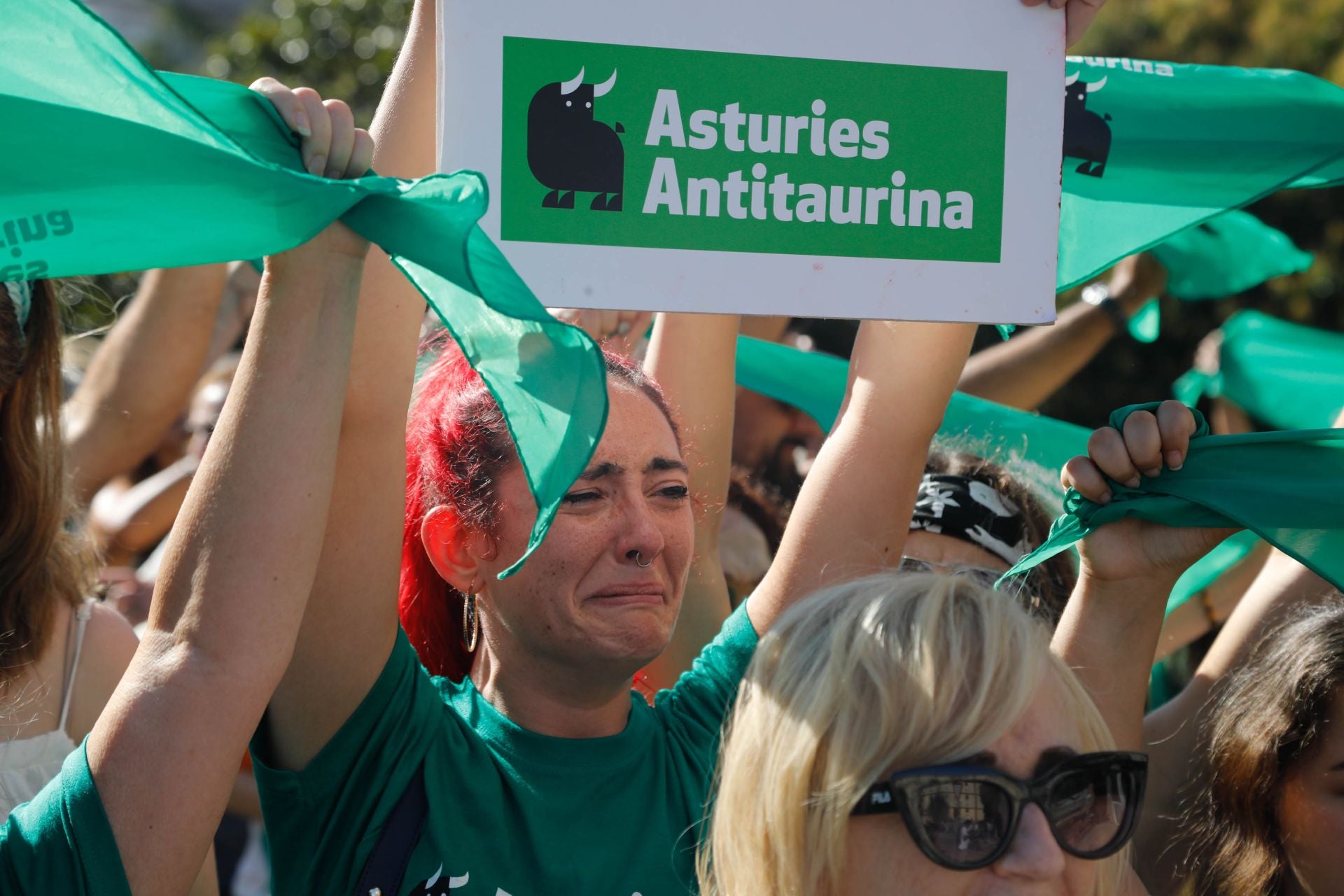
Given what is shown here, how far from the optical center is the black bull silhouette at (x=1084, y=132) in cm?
224

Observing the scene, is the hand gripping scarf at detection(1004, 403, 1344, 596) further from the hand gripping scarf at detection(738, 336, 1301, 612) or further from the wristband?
the wristband

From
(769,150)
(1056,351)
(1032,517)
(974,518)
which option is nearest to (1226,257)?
(1056,351)

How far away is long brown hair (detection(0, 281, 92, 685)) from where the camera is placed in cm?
189

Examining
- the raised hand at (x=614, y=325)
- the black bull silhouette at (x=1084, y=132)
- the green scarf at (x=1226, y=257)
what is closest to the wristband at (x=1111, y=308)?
the green scarf at (x=1226, y=257)

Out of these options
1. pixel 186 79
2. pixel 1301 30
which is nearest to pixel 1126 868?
pixel 186 79

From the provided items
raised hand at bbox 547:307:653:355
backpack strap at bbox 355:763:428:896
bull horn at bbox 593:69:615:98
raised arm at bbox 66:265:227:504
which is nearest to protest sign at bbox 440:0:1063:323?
bull horn at bbox 593:69:615:98

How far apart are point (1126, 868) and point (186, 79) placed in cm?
140

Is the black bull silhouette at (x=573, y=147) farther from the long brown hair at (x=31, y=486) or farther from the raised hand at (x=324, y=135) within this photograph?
the long brown hair at (x=31, y=486)

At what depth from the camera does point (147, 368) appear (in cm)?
298

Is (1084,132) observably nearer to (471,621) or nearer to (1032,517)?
(1032,517)

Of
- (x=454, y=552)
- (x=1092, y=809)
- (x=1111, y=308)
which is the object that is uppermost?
(x=1111, y=308)

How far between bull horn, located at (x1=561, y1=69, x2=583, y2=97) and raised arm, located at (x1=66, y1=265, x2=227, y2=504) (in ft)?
5.15

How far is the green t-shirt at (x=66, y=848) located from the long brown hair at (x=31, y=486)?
55 centimetres

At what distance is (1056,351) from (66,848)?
3.03 meters
